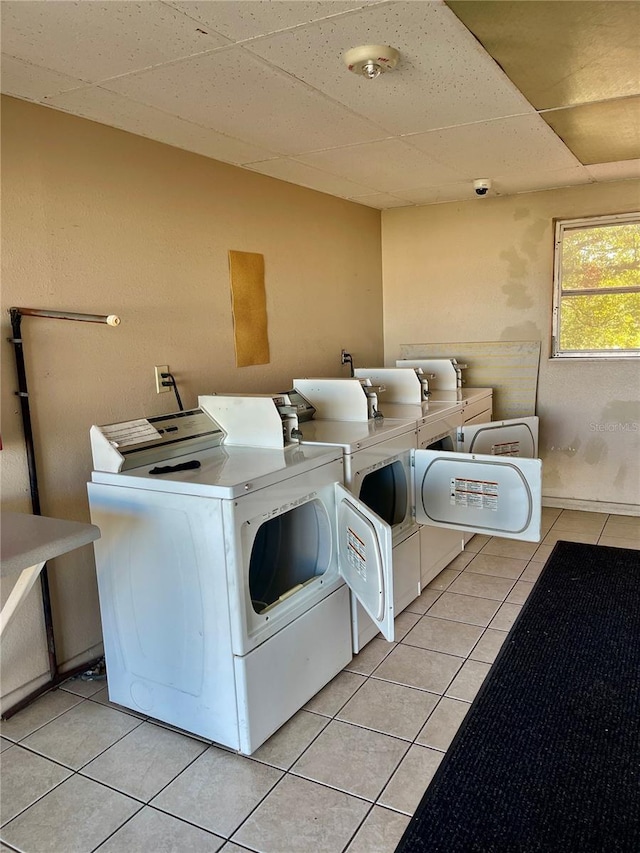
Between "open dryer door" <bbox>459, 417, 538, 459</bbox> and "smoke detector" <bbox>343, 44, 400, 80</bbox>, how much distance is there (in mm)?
2084

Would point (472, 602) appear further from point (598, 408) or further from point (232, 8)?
point (232, 8)

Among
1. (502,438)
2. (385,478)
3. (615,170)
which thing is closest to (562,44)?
(385,478)

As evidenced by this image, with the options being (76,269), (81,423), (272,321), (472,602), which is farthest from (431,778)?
(272,321)

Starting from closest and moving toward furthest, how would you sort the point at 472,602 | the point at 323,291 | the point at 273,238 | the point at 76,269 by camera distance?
the point at 76,269 → the point at 472,602 → the point at 273,238 → the point at 323,291

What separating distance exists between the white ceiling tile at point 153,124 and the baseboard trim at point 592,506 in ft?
10.4

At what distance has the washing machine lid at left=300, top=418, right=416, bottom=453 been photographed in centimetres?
257

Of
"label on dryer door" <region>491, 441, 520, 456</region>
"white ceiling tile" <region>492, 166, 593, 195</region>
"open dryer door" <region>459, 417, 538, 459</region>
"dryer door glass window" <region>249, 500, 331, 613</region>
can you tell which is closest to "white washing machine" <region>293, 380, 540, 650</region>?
"open dryer door" <region>459, 417, 538, 459</region>

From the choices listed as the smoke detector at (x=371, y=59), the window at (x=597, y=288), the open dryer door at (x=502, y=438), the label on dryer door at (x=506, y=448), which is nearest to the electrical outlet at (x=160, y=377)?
the smoke detector at (x=371, y=59)

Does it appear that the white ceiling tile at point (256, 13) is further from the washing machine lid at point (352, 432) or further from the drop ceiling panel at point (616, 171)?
the drop ceiling panel at point (616, 171)

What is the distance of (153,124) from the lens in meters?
2.57

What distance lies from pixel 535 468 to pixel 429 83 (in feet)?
5.46

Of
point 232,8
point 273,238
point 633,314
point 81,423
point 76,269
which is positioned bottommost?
point 81,423

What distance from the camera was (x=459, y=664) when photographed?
2598 mm

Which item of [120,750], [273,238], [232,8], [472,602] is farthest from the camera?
[273,238]
